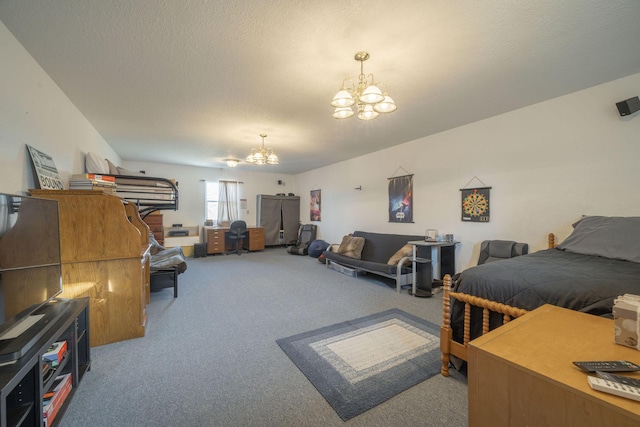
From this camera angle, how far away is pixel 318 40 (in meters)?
1.91

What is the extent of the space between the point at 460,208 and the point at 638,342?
10.5ft

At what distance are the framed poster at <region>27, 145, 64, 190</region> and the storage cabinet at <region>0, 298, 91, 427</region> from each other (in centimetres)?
129

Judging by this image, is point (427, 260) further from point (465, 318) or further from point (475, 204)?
point (465, 318)

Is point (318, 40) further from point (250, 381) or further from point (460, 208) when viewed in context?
point (460, 208)

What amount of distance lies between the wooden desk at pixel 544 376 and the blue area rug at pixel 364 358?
0.80 meters

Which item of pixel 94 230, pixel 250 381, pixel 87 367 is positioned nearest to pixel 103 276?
pixel 94 230

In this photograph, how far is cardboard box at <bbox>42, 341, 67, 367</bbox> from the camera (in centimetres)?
140

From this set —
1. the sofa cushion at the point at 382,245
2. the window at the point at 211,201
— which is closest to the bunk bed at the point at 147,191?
the window at the point at 211,201

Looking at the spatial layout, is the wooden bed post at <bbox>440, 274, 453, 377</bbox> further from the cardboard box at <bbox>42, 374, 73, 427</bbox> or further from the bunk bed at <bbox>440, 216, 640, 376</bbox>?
the cardboard box at <bbox>42, 374, 73, 427</bbox>

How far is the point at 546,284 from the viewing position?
4.94 feet

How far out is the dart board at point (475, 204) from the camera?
3.57 m

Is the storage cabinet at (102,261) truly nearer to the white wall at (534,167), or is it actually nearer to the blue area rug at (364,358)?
the blue area rug at (364,358)

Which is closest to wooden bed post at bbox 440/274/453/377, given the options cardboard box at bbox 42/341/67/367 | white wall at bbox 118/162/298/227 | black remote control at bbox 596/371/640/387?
black remote control at bbox 596/371/640/387

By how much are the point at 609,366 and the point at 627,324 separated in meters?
0.30
